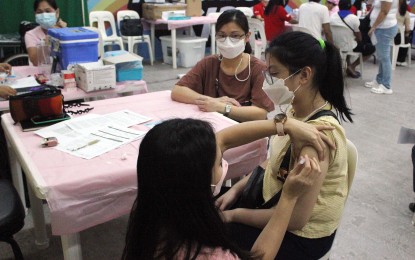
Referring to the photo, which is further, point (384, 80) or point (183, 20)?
point (183, 20)

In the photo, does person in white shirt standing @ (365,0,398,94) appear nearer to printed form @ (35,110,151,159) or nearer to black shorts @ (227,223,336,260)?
printed form @ (35,110,151,159)

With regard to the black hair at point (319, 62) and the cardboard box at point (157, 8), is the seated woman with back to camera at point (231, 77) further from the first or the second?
the cardboard box at point (157, 8)

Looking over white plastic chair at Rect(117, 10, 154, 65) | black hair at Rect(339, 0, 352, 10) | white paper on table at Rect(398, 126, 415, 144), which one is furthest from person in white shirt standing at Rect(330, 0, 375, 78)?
white paper on table at Rect(398, 126, 415, 144)

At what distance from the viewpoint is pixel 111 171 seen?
1279 mm

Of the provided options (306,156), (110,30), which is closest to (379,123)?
(306,156)

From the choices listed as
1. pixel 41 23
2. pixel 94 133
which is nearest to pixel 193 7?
pixel 41 23

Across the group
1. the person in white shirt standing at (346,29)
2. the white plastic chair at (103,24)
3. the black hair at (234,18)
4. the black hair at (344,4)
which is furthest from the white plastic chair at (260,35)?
the black hair at (234,18)

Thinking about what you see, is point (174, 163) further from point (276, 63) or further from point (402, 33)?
point (402, 33)

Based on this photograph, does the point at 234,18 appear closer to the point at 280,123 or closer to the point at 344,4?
the point at 280,123

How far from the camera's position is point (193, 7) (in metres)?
6.09

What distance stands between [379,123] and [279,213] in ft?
10.2

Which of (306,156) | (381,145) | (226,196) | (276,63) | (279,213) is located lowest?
(381,145)

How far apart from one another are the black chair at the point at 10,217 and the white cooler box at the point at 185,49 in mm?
4455

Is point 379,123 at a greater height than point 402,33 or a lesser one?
lesser
